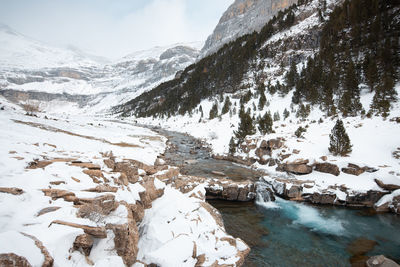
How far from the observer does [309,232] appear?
31.8 ft

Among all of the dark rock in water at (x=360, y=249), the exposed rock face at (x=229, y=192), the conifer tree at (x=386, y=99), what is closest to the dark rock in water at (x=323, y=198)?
the dark rock in water at (x=360, y=249)

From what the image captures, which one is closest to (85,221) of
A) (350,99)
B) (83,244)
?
(83,244)

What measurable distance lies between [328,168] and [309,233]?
7012 millimetres

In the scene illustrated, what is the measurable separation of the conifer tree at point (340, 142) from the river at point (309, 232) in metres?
5.99

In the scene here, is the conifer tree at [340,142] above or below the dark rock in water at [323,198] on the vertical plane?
above

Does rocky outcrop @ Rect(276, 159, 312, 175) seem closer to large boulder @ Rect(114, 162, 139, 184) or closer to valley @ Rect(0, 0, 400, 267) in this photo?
valley @ Rect(0, 0, 400, 267)

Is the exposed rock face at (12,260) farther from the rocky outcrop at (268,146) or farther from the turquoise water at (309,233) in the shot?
the rocky outcrop at (268,146)

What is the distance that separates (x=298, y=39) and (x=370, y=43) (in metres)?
24.3

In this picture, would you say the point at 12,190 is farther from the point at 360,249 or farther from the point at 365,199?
the point at 365,199

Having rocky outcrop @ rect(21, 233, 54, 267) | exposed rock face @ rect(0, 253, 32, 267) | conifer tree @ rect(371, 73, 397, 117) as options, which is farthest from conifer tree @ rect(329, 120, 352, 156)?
exposed rock face @ rect(0, 253, 32, 267)

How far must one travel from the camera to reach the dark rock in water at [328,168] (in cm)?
1391

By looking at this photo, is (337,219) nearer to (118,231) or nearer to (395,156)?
(395,156)

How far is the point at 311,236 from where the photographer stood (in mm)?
9367

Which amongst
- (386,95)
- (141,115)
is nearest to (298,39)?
(386,95)
